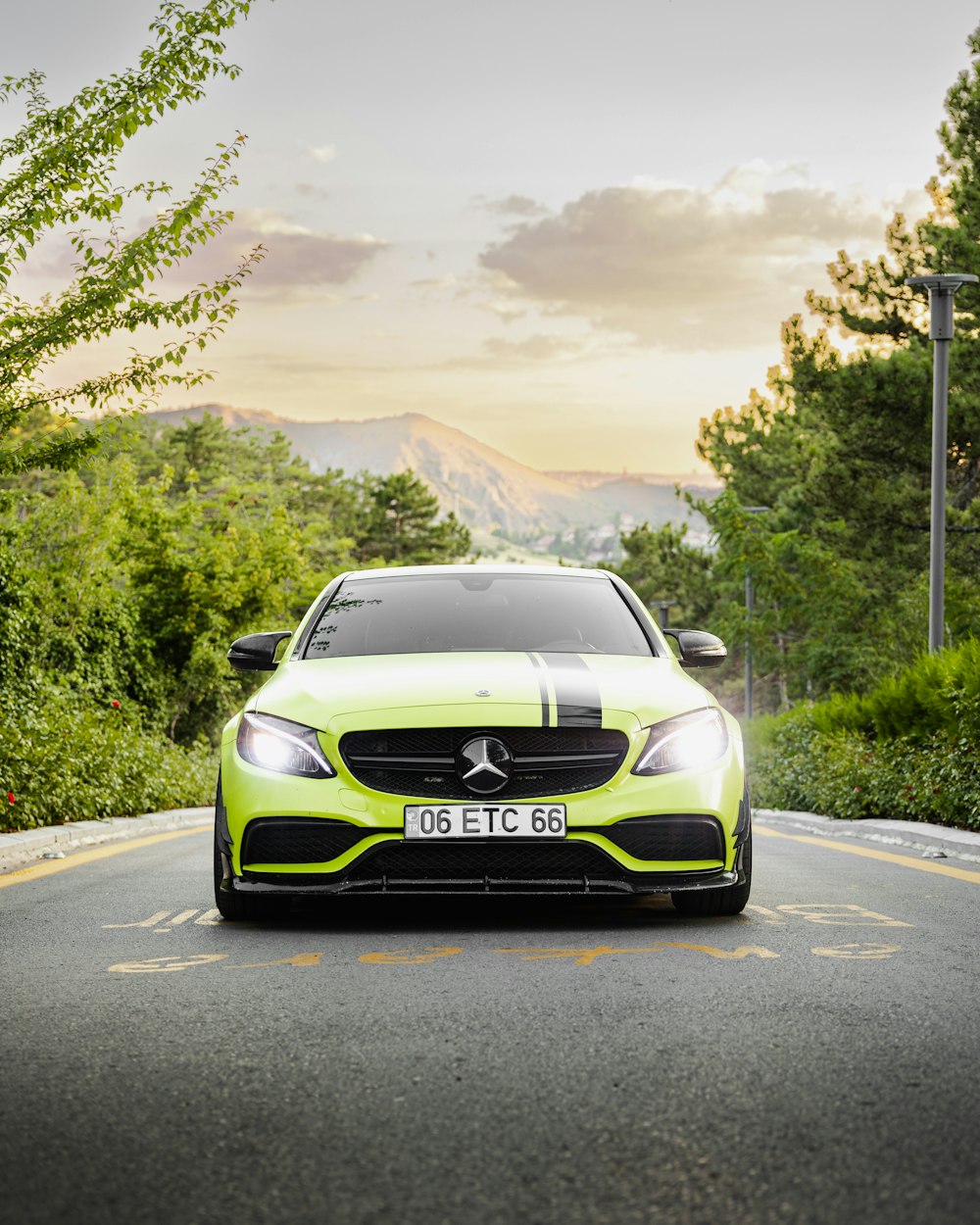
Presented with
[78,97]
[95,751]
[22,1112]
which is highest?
[78,97]

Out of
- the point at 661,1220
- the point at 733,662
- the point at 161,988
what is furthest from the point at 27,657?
the point at 733,662

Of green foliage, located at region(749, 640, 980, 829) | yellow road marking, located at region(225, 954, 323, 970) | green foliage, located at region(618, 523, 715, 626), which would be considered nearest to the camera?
yellow road marking, located at region(225, 954, 323, 970)

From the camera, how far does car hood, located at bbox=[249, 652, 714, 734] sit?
6.71m

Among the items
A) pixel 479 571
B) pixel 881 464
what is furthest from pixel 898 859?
pixel 881 464

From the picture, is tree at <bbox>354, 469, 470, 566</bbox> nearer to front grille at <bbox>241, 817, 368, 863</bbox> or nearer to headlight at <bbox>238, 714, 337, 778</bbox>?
headlight at <bbox>238, 714, 337, 778</bbox>

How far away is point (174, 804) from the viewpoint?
20.8 m

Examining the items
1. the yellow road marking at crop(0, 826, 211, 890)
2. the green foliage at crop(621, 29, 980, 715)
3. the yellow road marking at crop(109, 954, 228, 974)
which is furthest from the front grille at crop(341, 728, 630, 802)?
the green foliage at crop(621, 29, 980, 715)

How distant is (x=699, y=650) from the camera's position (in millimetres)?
7988

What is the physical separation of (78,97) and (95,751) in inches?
279

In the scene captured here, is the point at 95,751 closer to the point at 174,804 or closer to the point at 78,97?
the point at 174,804

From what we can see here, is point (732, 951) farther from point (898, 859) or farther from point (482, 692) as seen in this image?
point (898, 859)

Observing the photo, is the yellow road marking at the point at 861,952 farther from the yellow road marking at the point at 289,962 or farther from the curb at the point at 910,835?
the curb at the point at 910,835

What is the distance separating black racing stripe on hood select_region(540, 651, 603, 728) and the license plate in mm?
408

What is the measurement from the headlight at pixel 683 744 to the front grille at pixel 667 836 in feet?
0.70
